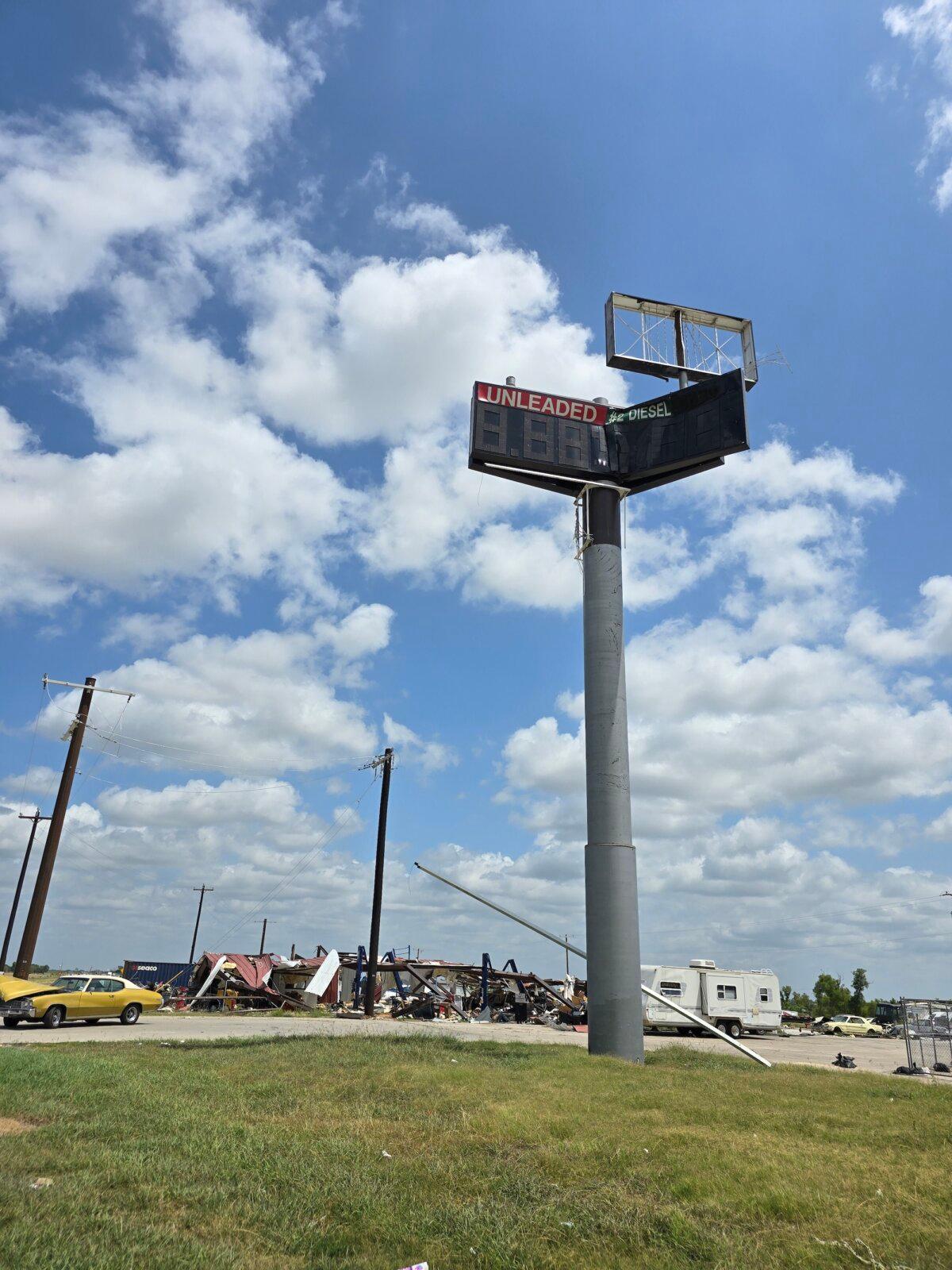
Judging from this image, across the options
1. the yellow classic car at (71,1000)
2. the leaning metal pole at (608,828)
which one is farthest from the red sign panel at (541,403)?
the yellow classic car at (71,1000)

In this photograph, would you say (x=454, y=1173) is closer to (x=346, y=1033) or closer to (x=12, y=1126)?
(x=12, y=1126)

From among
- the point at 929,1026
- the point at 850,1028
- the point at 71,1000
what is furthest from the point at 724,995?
the point at 71,1000

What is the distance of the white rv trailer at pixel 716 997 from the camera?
122 ft

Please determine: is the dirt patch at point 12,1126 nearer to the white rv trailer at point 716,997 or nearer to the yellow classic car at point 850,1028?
the white rv trailer at point 716,997

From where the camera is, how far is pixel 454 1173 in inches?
306

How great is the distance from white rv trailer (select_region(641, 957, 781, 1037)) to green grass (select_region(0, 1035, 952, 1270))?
24.6 m

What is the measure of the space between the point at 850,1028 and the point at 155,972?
143 ft

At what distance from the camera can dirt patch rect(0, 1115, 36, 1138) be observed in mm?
8800

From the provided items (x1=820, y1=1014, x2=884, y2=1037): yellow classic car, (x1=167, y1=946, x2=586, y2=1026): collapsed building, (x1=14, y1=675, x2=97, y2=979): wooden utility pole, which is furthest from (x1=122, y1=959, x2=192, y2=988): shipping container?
(x1=820, y1=1014, x2=884, y2=1037): yellow classic car

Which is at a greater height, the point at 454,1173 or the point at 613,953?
the point at 613,953

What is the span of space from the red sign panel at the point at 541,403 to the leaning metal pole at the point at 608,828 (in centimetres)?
360

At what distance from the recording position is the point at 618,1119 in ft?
34.7

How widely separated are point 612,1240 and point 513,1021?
34.8 metres

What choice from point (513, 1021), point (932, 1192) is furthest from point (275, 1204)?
point (513, 1021)
